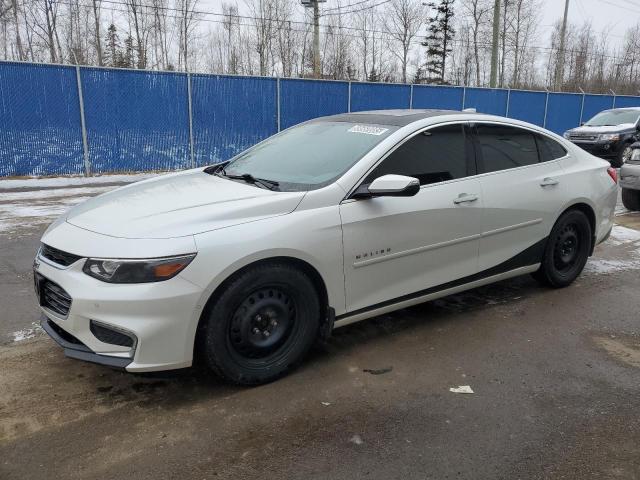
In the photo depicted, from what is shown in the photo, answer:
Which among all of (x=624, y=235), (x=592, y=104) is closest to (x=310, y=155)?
(x=624, y=235)

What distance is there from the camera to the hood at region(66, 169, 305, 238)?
3.04 meters

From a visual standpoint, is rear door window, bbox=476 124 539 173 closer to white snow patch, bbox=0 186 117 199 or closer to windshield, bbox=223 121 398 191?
windshield, bbox=223 121 398 191

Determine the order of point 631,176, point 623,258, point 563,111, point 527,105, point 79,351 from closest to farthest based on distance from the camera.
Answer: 1. point 79,351
2. point 623,258
3. point 631,176
4. point 527,105
5. point 563,111

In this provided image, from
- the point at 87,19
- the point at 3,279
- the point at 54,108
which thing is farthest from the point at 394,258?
the point at 87,19

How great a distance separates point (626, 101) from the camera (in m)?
25.2

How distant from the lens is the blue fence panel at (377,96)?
16250 millimetres

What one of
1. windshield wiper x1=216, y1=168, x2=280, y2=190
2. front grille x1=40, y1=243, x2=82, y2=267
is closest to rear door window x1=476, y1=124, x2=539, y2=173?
windshield wiper x1=216, y1=168, x2=280, y2=190

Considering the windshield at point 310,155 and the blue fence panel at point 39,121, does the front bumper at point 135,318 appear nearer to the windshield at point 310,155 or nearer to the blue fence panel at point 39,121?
the windshield at point 310,155

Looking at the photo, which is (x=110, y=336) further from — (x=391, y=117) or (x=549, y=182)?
(x=549, y=182)

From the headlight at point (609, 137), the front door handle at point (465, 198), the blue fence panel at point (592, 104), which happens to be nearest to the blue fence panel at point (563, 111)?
the blue fence panel at point (592, 104)

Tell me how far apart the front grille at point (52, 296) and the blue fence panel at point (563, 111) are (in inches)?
887

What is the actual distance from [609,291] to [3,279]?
19.3ft

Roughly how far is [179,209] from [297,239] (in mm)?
→ 727

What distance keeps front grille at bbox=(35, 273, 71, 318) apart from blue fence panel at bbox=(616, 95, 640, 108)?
1074 inches
